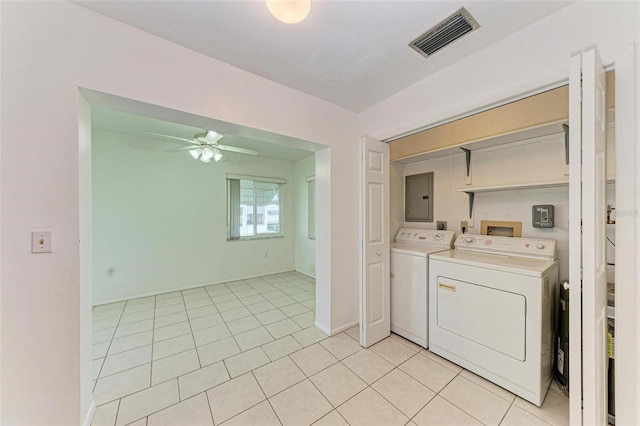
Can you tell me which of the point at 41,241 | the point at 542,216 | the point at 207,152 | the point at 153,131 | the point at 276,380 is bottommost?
the point at 276,380

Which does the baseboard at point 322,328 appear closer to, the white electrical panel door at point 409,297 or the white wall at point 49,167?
the white electrical panel door at point 409,297

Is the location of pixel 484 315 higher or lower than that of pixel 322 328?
higher

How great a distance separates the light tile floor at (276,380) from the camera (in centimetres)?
152

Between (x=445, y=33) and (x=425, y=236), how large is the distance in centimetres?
194

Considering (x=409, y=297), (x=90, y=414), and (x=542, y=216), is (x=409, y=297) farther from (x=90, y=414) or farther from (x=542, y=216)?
(x=90, y=414)

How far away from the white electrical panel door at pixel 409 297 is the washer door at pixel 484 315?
179mm

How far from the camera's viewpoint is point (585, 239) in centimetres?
107

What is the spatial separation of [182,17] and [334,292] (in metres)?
2.62

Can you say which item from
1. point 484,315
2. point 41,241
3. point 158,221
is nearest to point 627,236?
point 484,315

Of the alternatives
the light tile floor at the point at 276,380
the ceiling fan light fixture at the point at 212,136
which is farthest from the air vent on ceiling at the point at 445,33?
the light tile floor at the point at 276,380

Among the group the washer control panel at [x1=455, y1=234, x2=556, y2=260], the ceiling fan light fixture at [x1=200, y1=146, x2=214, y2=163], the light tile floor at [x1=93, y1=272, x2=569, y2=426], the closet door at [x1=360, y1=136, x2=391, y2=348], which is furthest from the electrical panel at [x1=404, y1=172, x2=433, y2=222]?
the ceiling fan light fixture at [x1=200, y1=146, x2=214, y2=163]

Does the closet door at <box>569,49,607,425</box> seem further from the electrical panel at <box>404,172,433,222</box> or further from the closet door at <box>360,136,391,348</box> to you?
the electrical panel at <box>404,172,433,222</box>

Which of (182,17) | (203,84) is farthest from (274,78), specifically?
(182,17)

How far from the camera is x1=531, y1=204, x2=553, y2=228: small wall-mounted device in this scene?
203 centimetres
